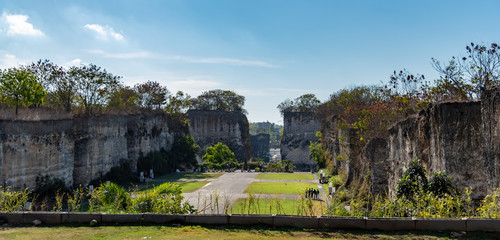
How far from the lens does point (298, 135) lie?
54.0 meters

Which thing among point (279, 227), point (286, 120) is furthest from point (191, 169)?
point (279, 227)

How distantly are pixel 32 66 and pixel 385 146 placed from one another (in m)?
22.2

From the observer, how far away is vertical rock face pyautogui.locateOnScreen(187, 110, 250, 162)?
54406 mm

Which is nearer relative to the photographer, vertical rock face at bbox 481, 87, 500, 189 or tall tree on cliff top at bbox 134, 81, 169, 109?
vertical rock face at bbox 481, 87, 500, 189

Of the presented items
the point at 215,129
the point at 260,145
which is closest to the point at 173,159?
the point at 215,129

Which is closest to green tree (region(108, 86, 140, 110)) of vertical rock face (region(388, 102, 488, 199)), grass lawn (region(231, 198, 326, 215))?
grass lawn (region(231, 198, 326, 215))

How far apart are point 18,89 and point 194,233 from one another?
17201 millimetres

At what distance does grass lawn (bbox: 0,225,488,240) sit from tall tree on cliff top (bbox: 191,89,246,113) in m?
52.3

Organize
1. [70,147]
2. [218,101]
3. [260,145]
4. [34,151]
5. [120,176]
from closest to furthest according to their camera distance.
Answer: [34,151], [70,147], [120,176], [218,101], [260,145]

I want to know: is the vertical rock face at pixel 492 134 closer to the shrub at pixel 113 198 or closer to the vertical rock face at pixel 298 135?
the shrub at pixel 113 198

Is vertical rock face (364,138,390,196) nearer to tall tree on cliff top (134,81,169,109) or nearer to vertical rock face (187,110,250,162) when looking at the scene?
tall tree on cliff top (134,81,169,109)

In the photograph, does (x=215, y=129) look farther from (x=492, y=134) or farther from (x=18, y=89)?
(x=492, y=134)

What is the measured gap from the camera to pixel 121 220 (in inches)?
322

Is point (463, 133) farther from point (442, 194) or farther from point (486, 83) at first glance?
point (486, 83)
